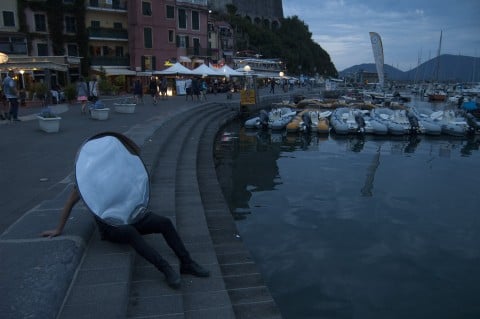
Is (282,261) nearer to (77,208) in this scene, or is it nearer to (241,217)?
(241,217)

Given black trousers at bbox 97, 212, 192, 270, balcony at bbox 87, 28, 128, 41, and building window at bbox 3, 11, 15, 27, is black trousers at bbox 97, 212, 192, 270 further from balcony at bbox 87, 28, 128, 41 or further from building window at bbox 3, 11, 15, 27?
balcony at bbox 87, 28, 128, 41

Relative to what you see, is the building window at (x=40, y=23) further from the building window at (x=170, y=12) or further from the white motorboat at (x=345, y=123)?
the white motorboat at (x=345, y=123)

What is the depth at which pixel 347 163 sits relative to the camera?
14766 mm

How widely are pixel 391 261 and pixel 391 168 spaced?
26.8 feet

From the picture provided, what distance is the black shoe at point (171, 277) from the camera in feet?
12.0

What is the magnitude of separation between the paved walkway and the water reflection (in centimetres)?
99

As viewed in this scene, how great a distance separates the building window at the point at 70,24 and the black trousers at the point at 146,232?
3606 cm

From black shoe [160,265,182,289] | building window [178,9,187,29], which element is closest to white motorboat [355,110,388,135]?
black shoe [160,265,182,289]

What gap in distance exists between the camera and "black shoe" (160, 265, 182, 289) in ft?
12.0

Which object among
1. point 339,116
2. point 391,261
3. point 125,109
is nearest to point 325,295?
point 391,261

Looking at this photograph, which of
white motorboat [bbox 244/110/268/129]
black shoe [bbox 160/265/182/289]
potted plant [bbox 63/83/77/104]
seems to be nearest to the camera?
black shoe [bbox 160/265/182/289]

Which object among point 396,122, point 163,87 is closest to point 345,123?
point 396,122

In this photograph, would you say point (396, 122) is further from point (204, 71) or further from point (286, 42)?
point (286, 42)

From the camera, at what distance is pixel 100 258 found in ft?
12.3
